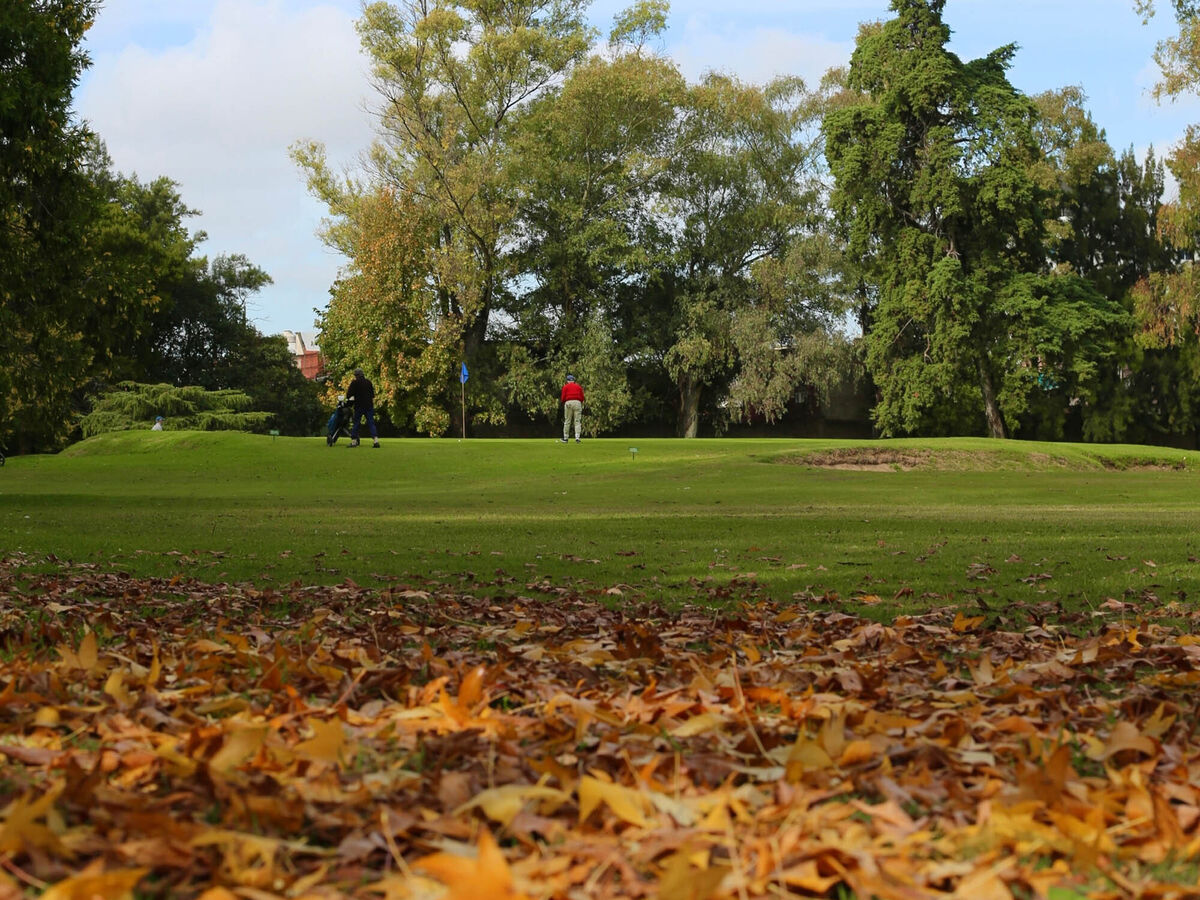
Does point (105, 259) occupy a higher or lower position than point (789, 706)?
higher

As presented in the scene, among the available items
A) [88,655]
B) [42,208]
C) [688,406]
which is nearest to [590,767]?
[88,655]

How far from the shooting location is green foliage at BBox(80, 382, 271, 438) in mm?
46469

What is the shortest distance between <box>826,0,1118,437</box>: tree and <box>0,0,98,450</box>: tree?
111ft

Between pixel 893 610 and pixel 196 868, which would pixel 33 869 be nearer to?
pixel 196 868

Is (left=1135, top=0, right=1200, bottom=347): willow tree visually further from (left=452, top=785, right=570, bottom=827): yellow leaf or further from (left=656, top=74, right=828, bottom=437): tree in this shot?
(left=452, top=785, right=570, bottom=827): yellow leaf

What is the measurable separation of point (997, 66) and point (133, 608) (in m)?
48.4

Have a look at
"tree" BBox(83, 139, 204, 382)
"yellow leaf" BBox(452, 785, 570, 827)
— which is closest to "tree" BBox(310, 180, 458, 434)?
"tree" BBox(83, 139, 204, 382)

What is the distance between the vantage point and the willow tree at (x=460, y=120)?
47844 mm

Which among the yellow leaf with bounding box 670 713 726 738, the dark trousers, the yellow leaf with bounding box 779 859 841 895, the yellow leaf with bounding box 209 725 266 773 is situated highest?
the dark trousers

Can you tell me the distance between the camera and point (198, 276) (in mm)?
60750

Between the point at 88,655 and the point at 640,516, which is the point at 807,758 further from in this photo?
the point at 640,516

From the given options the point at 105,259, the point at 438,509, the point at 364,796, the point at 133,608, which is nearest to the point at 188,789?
the point at 364,796

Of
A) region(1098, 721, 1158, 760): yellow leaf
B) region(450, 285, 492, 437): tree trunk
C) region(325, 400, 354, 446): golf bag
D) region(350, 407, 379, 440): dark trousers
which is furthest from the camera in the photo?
region(450, 285, 492, 437): tree trunk

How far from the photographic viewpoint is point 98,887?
79.7 inches
